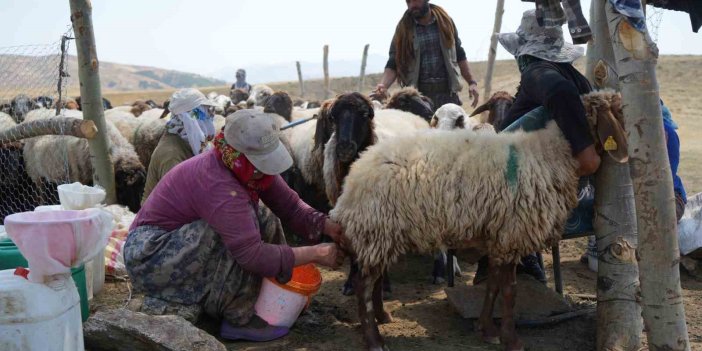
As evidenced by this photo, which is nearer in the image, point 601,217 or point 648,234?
point 648,234

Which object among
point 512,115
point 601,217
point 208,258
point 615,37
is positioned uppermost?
point 615,37

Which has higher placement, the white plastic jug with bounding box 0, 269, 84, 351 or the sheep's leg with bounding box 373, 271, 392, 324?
the white plastic jug with bounding box 0, 269, 84, 351

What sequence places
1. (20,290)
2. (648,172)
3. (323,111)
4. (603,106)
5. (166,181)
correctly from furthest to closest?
(323,111)
(166,181)
(603,106)
(648,172)
(20,290)

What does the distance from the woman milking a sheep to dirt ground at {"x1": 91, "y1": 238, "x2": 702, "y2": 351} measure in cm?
31

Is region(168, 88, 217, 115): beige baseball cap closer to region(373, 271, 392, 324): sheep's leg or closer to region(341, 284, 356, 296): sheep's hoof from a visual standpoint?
region(341, 284, 356, 296): sheep's hoof

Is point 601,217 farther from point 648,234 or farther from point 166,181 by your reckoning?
point 166,181

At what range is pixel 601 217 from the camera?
399cm

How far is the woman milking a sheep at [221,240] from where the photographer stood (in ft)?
12.3

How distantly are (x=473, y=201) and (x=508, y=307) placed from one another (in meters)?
0.72

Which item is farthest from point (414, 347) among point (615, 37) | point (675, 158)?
point (675, 158)

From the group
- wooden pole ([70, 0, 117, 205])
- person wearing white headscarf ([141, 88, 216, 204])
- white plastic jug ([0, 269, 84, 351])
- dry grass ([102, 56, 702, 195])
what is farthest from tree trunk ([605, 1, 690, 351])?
dry grass ([102, 56, 702, 195])

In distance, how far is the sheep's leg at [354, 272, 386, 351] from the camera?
12.7ft

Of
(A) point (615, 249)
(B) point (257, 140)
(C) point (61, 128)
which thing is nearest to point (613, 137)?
(A) point (615, 249)

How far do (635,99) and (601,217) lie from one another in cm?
100
